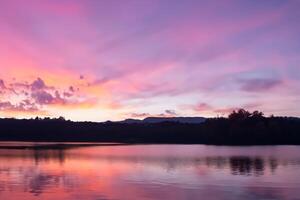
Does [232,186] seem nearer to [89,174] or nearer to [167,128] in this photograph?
[89,174]

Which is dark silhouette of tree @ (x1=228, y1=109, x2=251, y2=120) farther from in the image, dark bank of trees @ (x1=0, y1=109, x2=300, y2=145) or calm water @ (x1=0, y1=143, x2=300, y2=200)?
calm water @ (x1=0, y1=143, x2=300, y2=200)

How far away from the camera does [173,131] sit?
146 m

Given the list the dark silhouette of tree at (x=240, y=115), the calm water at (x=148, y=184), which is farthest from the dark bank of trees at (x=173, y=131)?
the calm water at (x=148, y=184)

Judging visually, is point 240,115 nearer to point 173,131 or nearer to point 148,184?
point 173,131

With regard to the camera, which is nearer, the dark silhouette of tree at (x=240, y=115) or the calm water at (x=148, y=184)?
the calm water at (x=148, y=184)

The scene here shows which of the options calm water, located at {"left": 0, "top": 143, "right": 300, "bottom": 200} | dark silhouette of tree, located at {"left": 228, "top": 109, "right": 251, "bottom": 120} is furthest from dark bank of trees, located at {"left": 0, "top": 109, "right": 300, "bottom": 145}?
calm water, located at {"left": 0, "top": 143, "right": 300, "bottom": 200}

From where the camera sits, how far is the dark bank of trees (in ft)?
374

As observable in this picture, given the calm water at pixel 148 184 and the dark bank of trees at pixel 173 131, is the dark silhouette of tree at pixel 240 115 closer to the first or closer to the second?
the dark bank of trees at pixel 173 131

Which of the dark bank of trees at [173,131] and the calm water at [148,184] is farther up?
the dark bank of trees at [173,131]

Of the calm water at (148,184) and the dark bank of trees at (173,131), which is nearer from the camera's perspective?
the calm water at (148,184)

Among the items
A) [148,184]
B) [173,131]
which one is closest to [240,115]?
[173,131]

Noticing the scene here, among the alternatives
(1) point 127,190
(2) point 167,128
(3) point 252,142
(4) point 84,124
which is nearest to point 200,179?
(1) point 127,190

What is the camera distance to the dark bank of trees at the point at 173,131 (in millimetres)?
113938

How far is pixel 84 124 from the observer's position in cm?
17138
